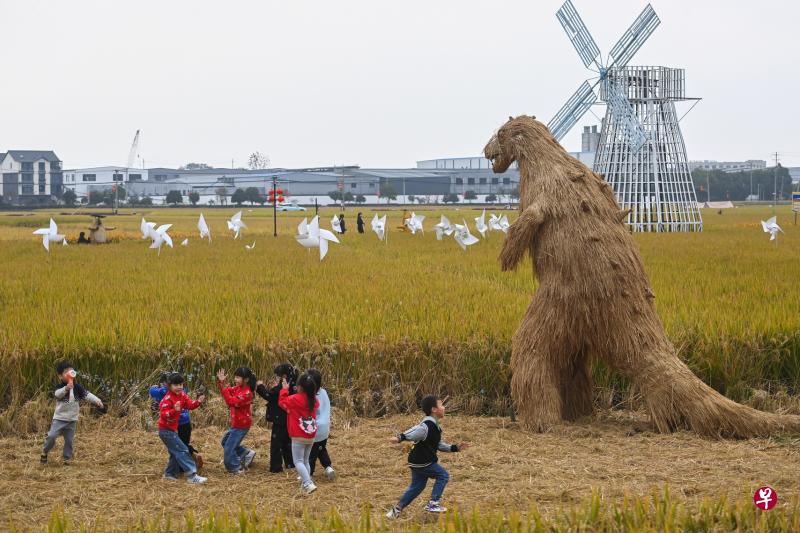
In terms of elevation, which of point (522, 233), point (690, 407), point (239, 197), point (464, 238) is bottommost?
point (690, 407)

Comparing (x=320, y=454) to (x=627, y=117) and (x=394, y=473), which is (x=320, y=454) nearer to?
(x=394, y=473)

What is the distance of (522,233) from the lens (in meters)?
7.96

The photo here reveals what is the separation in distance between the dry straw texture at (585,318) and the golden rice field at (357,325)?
3.93ft

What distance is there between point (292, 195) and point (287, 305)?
357 feet

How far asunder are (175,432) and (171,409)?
0.16 meters

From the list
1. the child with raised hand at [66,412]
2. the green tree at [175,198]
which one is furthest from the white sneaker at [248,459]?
the green tree at [175,198]

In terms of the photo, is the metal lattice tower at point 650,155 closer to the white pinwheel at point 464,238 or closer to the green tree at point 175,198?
the white pinwheel at point 464,238

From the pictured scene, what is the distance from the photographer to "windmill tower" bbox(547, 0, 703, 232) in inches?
1556

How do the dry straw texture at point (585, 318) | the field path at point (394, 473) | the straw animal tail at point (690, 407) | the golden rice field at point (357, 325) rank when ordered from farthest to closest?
the golden rice field at point (357, 325) → the dry straw texture at point (585, 318) → the straw animal tail at point (690, 407) → the field path at point (394, 473)

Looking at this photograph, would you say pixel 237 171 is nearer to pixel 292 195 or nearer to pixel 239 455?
pixel 292 195

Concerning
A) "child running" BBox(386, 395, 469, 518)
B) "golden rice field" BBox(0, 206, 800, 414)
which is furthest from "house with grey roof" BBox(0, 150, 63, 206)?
"child running" BBox(386, 395, 469, 518)

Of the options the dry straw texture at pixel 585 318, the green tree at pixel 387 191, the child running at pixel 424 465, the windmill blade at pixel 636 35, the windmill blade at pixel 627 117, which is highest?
the windmill blade at pixel 636 35

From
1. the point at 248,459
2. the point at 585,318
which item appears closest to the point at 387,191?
the point at 585,318

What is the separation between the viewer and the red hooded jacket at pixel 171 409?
6.86 metres
